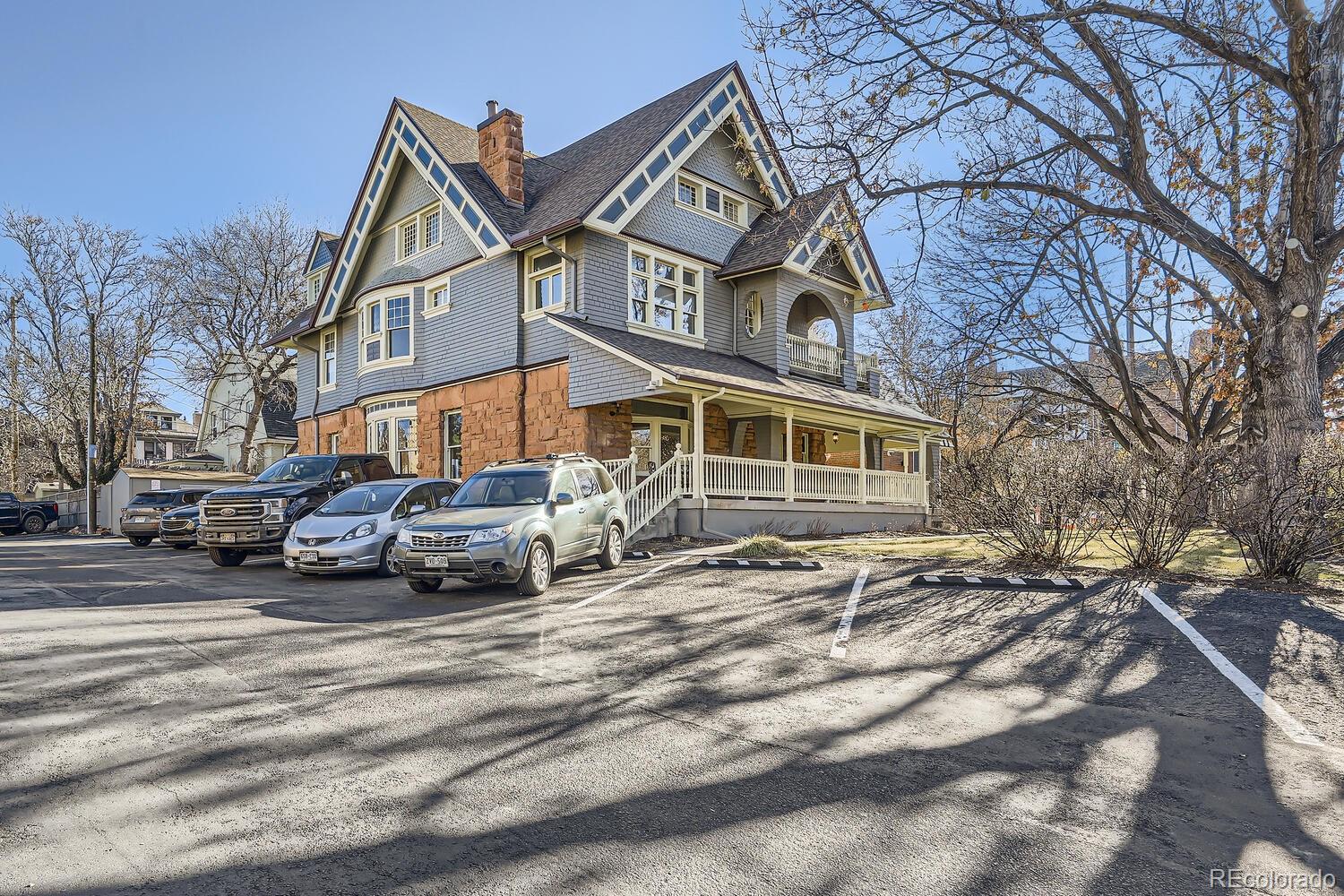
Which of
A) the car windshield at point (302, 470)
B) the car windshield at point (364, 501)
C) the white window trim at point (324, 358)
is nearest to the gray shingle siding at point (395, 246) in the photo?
the white window trim at point (324, 358)

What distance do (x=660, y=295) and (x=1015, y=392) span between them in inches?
514

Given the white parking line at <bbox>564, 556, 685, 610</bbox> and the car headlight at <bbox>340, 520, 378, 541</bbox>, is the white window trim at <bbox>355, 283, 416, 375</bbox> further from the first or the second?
the white parking line at <bbox>564, 556, 685, 610</bbox>

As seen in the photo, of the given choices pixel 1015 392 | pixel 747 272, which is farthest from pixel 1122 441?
pixel 747 272

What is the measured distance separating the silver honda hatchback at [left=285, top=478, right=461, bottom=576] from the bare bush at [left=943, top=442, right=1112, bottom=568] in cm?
796

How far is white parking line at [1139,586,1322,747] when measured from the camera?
4898mm

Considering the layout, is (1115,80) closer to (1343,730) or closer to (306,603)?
(1343,730)

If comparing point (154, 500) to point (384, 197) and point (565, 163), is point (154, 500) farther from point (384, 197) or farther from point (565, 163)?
point (565, 163)

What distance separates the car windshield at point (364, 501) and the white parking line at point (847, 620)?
7606mm

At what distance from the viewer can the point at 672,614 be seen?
8.69 metres

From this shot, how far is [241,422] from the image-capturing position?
48875mm

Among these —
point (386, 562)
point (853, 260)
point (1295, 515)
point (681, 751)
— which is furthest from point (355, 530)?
point (853, 260)

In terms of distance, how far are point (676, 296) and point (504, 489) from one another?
11292mm

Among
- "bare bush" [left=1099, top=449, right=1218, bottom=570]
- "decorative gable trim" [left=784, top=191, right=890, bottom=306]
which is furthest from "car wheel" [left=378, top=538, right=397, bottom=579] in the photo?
"decorative gable trim" [left=784, top=191, right=890, bottom=306]

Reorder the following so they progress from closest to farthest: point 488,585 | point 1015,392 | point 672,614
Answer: point 672,614 → point 488,585 → point 1015,392
